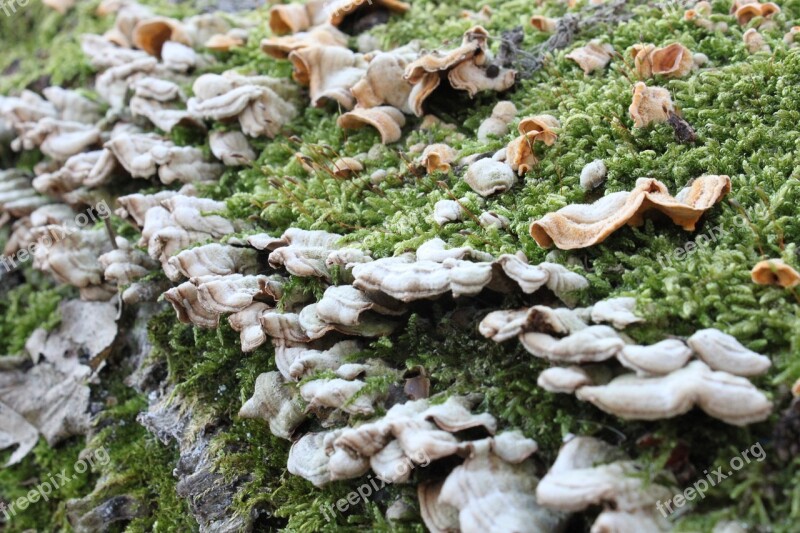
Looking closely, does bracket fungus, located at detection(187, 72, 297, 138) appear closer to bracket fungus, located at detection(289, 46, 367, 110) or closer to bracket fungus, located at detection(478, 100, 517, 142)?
bracket fungus, located at detection(289, 46, 367, 110)

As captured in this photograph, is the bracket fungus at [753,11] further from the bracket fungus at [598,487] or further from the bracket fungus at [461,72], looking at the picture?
the bracket fungus at [598,487]

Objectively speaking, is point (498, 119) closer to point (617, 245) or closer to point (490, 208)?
point (490, 208)

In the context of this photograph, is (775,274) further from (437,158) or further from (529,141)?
(437,158)

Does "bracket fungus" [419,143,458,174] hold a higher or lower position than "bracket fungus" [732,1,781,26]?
lower

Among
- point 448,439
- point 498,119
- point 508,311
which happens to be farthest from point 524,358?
point 498,119
